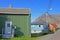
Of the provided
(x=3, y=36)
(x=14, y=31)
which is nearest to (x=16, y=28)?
(x=14, y=31)

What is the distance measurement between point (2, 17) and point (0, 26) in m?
1.14

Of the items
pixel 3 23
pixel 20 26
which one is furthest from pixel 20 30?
pixel 3 23

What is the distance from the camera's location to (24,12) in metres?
22.9

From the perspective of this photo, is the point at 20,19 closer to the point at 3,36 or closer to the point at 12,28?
the point at 12,28

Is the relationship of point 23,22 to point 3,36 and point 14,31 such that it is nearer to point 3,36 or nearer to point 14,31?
point 14,31

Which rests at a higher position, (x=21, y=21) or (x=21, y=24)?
(x=21, y=21)

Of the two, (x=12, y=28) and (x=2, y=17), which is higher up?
(x=2, y=17)

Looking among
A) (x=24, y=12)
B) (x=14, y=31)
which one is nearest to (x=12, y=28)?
(x=14, y=31)

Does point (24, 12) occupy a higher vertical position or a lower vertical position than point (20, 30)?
higher

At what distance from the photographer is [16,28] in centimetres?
2258

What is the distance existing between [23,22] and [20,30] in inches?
42.5

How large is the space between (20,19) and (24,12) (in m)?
1.05

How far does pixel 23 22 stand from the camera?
74.2 feet

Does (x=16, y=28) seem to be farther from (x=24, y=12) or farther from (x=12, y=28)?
(x=24, y=12)
